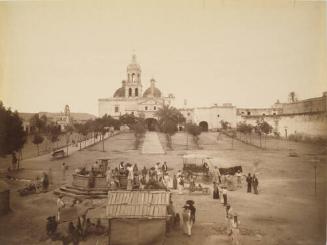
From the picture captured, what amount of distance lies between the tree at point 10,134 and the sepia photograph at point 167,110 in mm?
12

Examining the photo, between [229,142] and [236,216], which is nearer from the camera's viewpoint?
[236,216]

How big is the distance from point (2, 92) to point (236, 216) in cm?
311

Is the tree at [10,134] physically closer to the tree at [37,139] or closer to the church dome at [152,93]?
the tree at [37,139]

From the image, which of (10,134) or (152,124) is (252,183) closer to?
(152,124)

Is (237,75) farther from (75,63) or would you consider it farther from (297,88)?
(75,63)

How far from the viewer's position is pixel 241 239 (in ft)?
13.7

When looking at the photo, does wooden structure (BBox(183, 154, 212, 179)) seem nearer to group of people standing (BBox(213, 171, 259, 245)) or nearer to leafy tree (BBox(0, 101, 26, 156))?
group of people standing (BBox(213, 171, 259, 245))

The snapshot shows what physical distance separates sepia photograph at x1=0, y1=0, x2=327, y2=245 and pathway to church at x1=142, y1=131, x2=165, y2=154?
14mm

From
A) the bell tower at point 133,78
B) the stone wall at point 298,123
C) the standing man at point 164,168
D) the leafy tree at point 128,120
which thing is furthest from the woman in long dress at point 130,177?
the stone wall at point 298,123

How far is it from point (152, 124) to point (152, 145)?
27cm

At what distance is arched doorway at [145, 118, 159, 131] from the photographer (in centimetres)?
470

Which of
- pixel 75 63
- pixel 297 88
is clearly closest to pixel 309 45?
pixel 297 88

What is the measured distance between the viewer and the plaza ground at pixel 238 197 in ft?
13.9

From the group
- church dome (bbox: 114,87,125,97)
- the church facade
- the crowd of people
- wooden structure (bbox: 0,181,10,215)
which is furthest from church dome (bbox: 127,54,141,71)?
wooden structure (bbox: 0,181,10,215)
